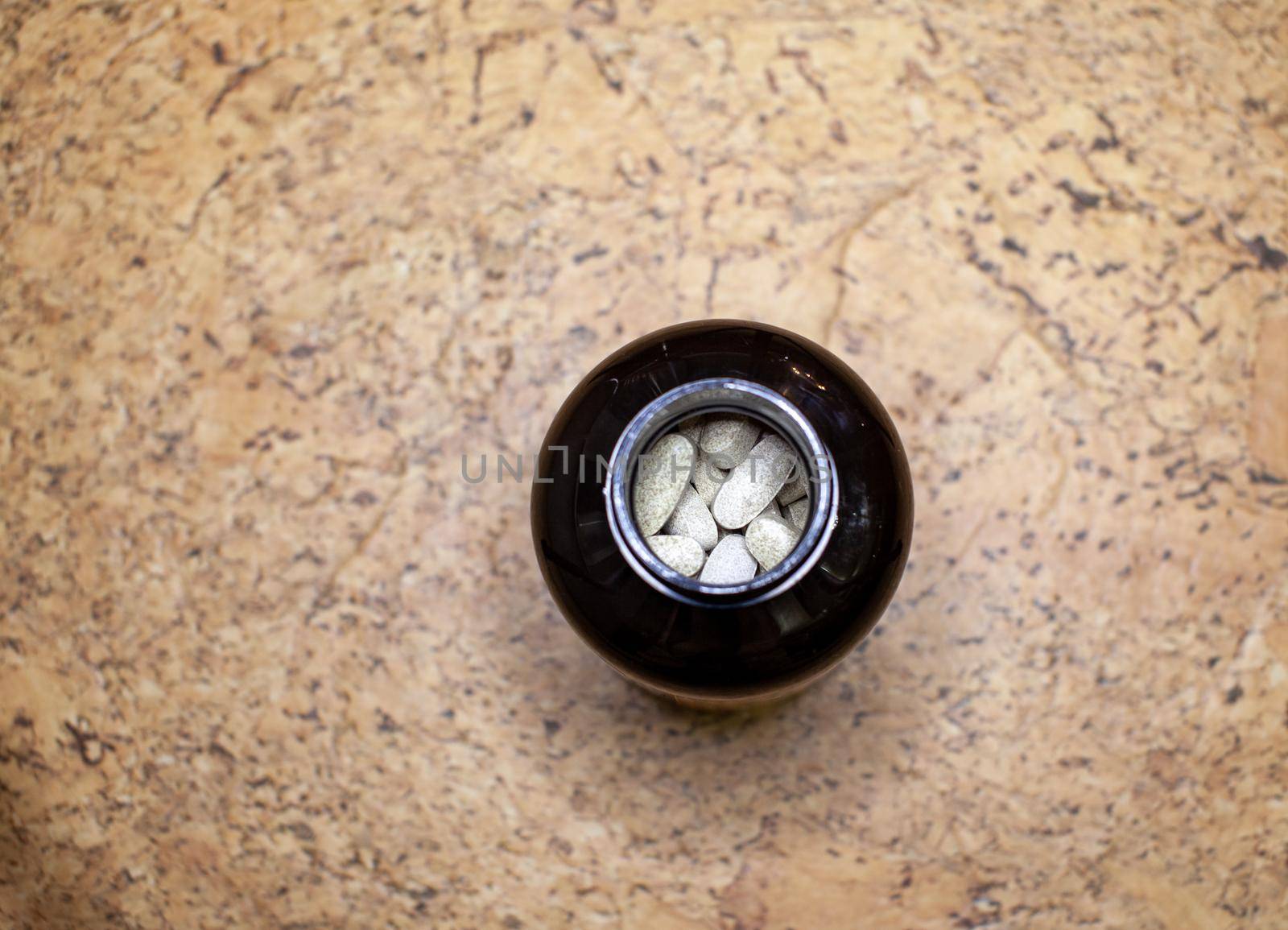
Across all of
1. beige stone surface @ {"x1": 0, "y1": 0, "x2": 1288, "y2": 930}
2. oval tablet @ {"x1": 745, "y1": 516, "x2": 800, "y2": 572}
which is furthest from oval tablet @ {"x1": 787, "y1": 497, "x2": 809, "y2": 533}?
beige stone surface @ {"x1": 0, "y1": 0, "x2": 1288, "y2": 930}

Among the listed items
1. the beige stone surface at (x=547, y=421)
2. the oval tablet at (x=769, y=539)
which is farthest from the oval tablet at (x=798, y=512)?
the beige stone surface at (x=547, y=421)

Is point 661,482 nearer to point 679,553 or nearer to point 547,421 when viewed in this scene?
point 679,553

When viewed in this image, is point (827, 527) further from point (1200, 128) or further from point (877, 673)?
point (1200, 128)

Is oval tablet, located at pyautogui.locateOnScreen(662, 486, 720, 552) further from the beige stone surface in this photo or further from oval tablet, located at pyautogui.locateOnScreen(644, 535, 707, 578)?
the beige stone surface

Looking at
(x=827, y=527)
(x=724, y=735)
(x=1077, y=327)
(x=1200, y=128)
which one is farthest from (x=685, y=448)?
(x=1200, y=128)

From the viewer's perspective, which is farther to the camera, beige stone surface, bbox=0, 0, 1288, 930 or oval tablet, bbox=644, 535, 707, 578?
beige stone surface, bbox=0, 0, 1288, 930

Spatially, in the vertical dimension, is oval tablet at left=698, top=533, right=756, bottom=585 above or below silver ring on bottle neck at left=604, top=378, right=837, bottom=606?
below

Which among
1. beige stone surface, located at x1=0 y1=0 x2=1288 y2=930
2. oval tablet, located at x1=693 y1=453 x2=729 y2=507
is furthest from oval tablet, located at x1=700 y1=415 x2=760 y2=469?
beige stone surface, located at x1=0 y1=0 x2=1288 y2=930
